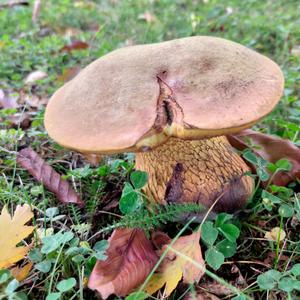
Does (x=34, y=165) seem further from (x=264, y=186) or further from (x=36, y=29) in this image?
(x=36, y=29)

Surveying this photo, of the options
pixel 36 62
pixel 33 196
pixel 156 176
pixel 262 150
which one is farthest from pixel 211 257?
pixel 36 62

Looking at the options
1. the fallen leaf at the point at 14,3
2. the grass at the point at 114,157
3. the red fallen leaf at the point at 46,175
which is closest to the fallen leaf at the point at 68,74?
the grass at the point at 114,157

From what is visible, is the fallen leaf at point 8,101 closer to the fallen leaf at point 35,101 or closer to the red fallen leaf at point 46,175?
the fallen leaf at point 35,101

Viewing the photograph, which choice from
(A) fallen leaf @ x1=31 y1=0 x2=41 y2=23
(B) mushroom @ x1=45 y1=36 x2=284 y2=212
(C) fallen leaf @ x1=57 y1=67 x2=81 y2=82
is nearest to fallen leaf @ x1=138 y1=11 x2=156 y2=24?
(A) fallen leaf @ x1=31 y1=0 x2=41 y2=23

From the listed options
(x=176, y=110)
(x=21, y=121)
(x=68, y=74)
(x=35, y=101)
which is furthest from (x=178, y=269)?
(x=68, y=74)

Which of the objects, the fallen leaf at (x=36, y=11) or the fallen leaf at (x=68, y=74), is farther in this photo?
the fallen leaf at (x=36, y=11)

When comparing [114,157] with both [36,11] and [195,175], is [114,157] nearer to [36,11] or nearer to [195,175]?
[195,175]
